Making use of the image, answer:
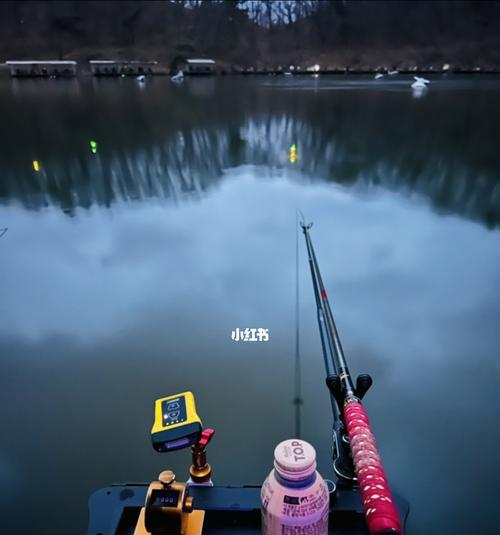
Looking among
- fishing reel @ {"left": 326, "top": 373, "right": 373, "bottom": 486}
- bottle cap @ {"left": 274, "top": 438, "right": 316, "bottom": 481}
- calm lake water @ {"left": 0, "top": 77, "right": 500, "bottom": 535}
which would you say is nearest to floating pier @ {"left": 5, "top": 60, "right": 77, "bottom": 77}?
calm lake water @ {"left": 0, "top": 77, "right": 500, "bottom": 535}

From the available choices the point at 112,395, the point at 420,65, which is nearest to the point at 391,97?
the point at 112,395

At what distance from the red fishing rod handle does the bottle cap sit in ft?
0.80

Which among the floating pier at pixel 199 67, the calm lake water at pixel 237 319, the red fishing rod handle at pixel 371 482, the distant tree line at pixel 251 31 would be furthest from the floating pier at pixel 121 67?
the red fishing rod handle at pixel 371 482

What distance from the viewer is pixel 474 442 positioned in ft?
13.0

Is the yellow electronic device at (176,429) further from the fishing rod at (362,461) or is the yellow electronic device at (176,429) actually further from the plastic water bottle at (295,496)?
the fishing rod at (362,461)

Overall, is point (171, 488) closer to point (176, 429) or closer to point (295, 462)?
point (176, 429)

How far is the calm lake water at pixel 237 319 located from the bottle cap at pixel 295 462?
79.5 inches

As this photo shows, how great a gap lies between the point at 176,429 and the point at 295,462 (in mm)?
677

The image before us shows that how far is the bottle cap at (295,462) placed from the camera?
1689 mm

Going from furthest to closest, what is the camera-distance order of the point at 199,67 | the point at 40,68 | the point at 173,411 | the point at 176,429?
the point at 199,67
the point at 40,68
the point at 173,411
the point at 176,429

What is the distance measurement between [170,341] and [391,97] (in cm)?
3689

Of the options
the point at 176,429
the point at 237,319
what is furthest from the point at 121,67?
the point at 176,429

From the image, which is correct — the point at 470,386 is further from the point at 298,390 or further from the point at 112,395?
the point at 112,395

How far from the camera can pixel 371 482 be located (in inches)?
70.5
